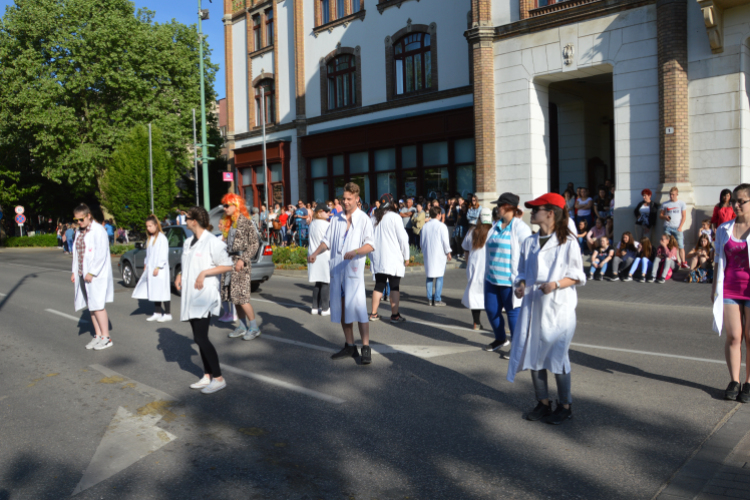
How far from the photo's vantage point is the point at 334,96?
28328 mm

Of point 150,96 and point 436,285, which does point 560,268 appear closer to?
point 436,285

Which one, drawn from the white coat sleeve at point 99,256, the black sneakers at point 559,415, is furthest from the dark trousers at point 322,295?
the black sneakers at point 559,415

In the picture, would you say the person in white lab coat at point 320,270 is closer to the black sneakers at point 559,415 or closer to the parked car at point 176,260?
the parked car at point 176,260

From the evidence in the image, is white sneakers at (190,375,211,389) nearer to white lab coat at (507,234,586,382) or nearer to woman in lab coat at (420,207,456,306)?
white lab coat at (507,234,586,382)

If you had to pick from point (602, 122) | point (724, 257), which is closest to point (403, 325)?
point (724, 257)

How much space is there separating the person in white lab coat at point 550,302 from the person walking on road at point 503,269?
248 cm

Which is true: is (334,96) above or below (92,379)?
above

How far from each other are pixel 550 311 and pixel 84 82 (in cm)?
3534

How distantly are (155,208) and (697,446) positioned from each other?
29.8 metres

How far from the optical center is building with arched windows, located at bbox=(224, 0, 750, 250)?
51.2 feet

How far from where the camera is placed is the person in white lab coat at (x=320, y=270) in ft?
34.1

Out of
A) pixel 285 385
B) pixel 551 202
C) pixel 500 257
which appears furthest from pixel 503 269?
pixel 285 385

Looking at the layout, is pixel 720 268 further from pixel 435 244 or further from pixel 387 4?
→ pixel 387 4

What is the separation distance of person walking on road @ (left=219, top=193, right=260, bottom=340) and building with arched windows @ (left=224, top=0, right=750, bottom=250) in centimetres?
1156
